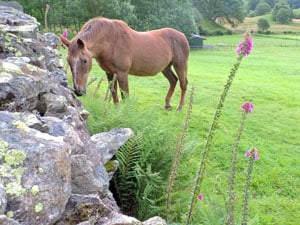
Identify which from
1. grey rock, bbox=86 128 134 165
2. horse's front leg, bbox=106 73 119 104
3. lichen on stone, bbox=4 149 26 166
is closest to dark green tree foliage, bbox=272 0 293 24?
horse's front leg, bbox=106 73 119 104

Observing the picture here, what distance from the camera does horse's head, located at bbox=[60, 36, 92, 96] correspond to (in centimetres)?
557

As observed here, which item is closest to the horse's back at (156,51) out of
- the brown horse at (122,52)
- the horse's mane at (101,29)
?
the brown horse at (122,52)

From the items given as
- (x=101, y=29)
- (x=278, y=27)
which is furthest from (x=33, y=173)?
(x=278, y=27)

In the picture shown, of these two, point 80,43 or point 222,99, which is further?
point 80,43

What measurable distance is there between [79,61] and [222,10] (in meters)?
72.9

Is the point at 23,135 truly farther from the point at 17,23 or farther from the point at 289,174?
the point at 289,174

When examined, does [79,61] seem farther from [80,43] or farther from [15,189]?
[15,189]

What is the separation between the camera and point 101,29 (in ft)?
22.4

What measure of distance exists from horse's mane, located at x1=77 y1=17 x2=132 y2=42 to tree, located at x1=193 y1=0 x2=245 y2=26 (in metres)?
69.1

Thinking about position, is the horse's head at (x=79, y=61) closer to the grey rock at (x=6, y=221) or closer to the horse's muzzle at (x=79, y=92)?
the horse's muzzle at (x=79, y=92)

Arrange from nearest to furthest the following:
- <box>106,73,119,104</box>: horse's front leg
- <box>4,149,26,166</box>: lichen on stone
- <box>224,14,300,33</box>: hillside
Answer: <box>4,149,26,166</box>: lichen on stone → <box>106,73,119,104</box>: horse's front leg → <box>224,14,300,33</box>: hillside

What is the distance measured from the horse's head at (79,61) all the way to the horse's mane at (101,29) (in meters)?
0.55

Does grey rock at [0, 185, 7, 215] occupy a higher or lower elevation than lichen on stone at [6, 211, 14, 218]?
higher

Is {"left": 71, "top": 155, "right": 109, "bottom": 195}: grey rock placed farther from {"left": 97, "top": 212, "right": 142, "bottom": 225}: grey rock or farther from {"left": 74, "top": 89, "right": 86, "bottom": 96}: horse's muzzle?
{"left": 74, "top": 89, "right": 86, "bottom": 96}: horse's muzzle
